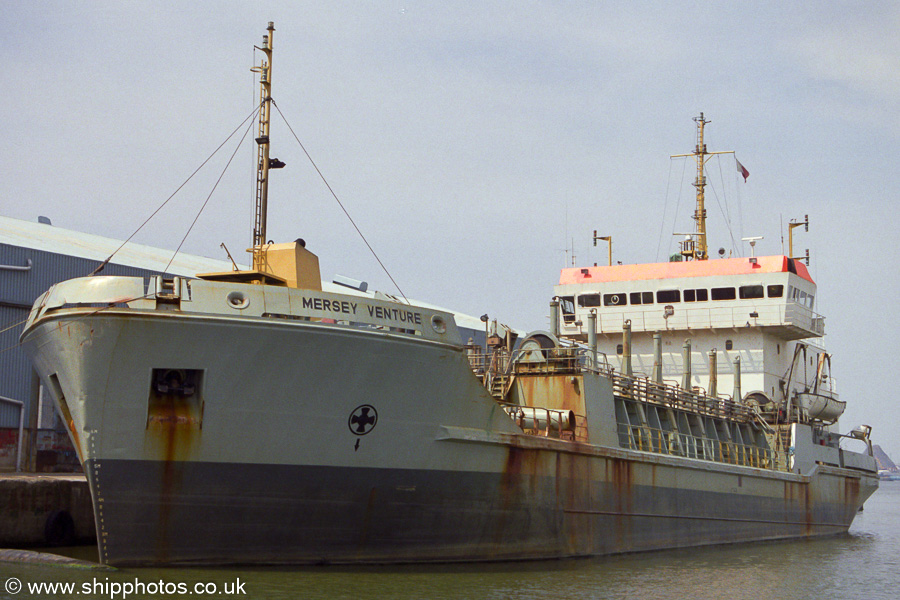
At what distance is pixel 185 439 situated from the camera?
1359 cm

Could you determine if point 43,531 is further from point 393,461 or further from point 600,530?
point 600,530

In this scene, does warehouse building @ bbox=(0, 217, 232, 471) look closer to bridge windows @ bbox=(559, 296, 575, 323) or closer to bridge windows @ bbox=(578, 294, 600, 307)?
bridge windows @ bbox=(559, 296, 575, 323)

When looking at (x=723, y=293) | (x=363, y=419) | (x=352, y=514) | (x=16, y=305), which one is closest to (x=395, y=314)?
(x=363, y=419)

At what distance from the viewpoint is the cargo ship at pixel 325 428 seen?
44.3 ft

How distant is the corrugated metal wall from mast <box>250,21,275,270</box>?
33.3 ft

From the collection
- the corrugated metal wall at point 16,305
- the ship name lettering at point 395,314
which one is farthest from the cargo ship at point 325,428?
the corrugated metal wall at point 16,305

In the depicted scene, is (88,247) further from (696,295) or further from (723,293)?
(723,293)

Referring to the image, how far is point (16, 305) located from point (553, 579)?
50.3 ft

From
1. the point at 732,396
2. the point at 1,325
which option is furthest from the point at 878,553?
the point at 1,325

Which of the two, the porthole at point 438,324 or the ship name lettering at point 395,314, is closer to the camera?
the ship name lettering at point 395,314

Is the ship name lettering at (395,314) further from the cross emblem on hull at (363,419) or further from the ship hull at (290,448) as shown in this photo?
the cross emblem on hull at (363,419)

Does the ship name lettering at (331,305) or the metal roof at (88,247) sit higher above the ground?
the metal roof at (88,247)

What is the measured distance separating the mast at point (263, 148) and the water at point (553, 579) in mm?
5246

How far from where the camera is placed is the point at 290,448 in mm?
14000
